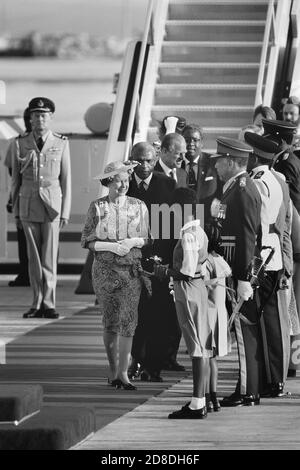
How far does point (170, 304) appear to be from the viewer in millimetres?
12164

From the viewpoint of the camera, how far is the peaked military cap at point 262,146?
10.9 metres

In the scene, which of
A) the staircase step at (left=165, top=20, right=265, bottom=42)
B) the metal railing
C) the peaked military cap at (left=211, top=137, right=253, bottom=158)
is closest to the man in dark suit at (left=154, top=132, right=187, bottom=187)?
the peaked military cap at (left=211, top=137, right=253, bottom=158)

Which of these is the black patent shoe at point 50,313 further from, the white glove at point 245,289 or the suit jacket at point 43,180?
the white glove at point 245,289

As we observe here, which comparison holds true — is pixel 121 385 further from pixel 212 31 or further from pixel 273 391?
pixel 212 31

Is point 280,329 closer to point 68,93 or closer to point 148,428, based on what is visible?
point 148,428

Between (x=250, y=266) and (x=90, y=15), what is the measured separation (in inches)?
2148

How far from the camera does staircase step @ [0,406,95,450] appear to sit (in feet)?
27.8

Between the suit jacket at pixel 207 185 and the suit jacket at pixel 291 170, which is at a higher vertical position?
the suit jacket at pixel 291 170

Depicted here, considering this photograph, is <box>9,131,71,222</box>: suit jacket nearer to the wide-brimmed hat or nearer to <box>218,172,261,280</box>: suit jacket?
the wide-brimmed hat

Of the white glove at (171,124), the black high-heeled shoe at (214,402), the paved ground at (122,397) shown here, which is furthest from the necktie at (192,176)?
the black high-heeled shoe at (214,402)

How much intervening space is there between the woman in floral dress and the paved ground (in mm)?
388

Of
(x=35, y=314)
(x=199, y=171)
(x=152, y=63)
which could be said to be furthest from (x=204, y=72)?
(x=199, y=171)

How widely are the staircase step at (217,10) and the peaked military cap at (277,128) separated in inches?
355

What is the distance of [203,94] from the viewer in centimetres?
1989
